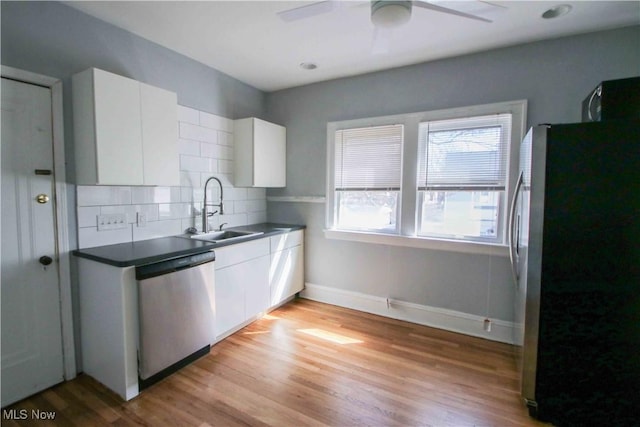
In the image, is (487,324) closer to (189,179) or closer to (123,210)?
(189,179)

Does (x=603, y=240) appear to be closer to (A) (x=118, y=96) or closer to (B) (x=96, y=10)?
(A) (x=118, y=96)

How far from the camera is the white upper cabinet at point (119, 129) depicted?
6.28 ft

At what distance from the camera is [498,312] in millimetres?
2627

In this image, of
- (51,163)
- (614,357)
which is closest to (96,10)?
(51,163)

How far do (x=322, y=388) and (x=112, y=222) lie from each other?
2.00 meters

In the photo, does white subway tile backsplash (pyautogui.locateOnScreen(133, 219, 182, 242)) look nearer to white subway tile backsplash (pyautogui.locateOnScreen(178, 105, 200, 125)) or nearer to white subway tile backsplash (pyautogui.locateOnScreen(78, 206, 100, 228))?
white subway tile backsplash (pyautogui.locateOnScreen(78, 206, 100, 228))

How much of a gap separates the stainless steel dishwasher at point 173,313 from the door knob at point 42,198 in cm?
79

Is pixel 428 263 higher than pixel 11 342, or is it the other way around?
pixel 428 263

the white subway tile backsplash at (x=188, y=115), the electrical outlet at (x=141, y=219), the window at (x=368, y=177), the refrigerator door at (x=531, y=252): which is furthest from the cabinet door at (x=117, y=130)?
the refrigerator door at (x=531, y=252)

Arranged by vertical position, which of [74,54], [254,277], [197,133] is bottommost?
[254,277]

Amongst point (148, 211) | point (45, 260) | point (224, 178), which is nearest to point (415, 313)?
point (224, 178)

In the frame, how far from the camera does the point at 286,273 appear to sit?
3307 millimetres

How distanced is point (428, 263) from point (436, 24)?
6.81 feet

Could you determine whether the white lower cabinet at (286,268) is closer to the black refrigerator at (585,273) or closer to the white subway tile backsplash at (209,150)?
the white subway tile backsplash at (209,150)
